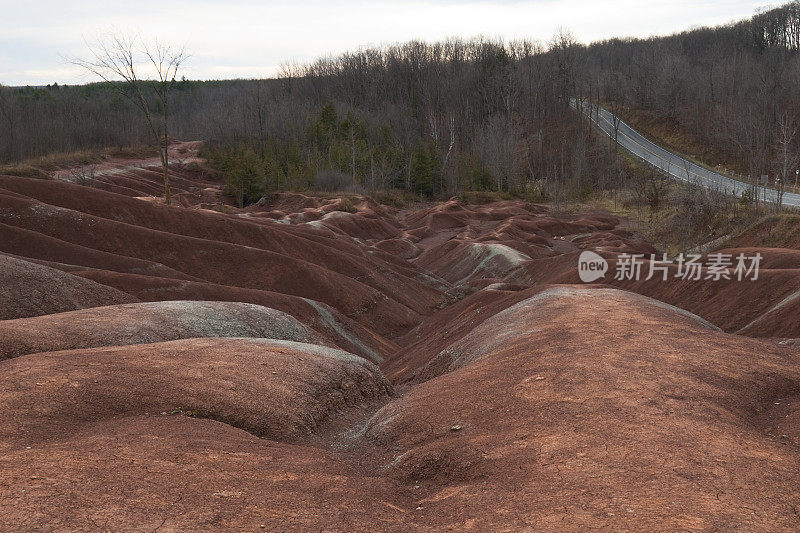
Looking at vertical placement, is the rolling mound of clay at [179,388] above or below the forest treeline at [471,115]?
below

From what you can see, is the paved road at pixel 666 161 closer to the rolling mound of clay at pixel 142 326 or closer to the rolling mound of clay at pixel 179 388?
the rolling mound of clay at pixel 142 326

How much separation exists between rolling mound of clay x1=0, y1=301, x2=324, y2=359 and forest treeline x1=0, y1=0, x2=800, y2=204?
54059 mm

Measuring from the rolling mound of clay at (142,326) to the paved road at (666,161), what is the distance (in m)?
40.1

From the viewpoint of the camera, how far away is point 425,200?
84500 mm

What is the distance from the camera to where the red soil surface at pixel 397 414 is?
6.53 m

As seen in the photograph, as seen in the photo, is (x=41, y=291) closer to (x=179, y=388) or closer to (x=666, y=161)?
(x=179, y=388)

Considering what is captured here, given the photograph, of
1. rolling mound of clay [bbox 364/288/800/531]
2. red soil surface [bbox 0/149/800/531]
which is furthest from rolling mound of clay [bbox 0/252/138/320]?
rolling mound of clay [bbox 364/288/800/531]

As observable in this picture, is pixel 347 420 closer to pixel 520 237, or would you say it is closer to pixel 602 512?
pixel 602 512

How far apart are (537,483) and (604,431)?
1.81m

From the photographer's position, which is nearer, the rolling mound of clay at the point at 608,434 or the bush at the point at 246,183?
the rolling mound of clay at the point at 608,434

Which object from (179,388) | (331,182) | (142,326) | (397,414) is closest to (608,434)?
(397,414)

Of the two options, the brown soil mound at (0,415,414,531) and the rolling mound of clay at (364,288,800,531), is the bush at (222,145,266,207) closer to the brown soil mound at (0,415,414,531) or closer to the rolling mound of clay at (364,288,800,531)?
the rolling mound of clay at (364,288,800,531)

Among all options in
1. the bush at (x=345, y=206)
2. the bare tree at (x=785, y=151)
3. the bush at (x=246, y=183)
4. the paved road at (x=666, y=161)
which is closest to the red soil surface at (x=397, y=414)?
the bare tree at (x=785, y=151)

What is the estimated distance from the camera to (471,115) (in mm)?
105812
